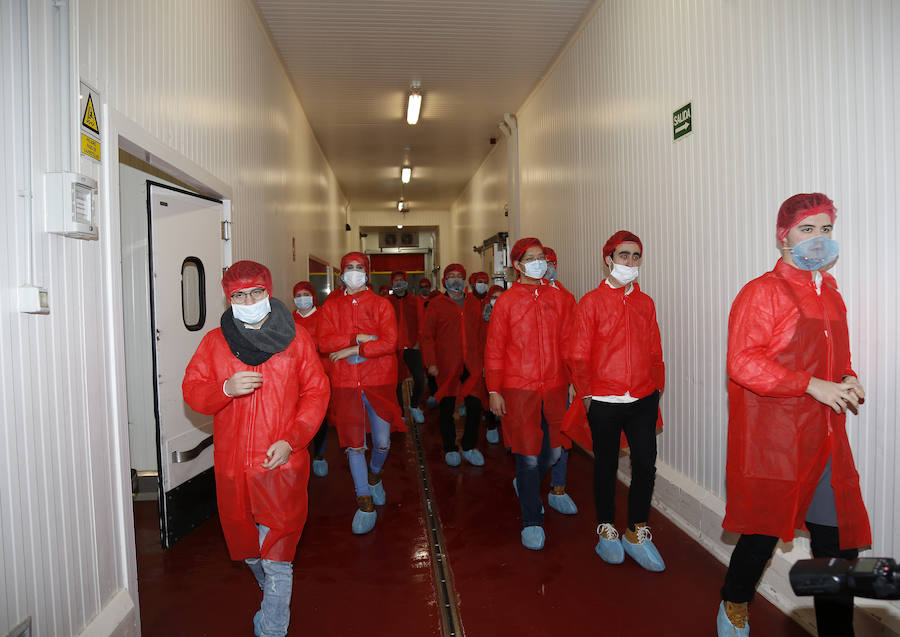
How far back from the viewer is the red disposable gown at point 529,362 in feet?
11.4

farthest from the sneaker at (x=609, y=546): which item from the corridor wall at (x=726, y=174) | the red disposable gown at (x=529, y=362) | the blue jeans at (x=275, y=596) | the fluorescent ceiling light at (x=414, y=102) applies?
the fluorescent ceiling light at (x=414, y=102)

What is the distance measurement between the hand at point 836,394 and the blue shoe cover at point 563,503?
2.29 m

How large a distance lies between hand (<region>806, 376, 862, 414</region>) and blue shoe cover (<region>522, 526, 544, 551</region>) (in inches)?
76.0

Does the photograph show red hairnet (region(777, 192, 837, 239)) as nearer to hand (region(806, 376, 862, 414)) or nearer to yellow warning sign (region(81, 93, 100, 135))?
hand (region(806, 376, 862, 414))

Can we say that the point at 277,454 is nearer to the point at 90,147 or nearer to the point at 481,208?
the point at 90,147

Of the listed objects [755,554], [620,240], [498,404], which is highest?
[620,240]

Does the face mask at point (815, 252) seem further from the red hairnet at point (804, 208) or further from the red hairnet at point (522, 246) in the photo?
the red hairnet at point (522, 246)

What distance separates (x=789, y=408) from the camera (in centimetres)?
218

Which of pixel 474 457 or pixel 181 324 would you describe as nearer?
pixel 181 324

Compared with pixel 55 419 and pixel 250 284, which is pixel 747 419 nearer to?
pixel 250 284

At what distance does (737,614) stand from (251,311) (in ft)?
7.58

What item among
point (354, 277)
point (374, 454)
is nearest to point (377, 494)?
point (374, 454)

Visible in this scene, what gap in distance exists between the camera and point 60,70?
2.10m

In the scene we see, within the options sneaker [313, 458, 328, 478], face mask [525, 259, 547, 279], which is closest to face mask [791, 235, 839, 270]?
face mask [525, 259, 547, 279]
